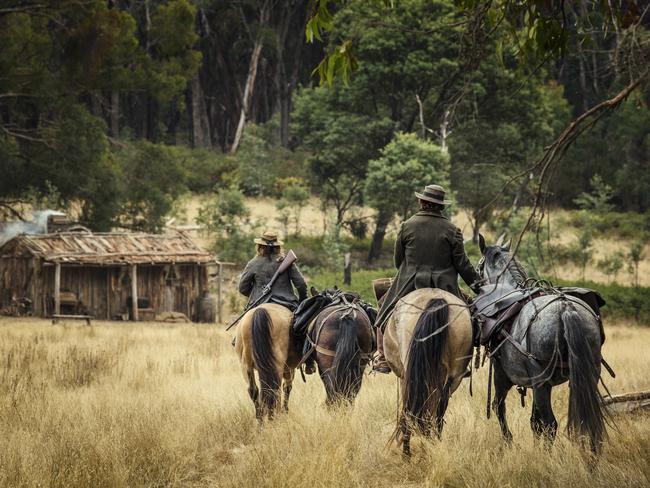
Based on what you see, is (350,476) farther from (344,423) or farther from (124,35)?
(124,35)

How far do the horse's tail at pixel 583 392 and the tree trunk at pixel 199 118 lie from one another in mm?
49756

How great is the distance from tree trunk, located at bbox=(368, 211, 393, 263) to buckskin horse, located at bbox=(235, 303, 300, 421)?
94.1 feet

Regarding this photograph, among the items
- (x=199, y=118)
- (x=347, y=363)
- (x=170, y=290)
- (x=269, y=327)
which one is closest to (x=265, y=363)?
(x=269, y=327)

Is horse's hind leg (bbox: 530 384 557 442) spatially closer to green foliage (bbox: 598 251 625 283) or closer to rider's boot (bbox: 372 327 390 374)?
rider's boot (bbox: 372 327 390 374)

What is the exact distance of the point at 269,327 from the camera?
8.98 metres

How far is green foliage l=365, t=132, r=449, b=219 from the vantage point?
115ft

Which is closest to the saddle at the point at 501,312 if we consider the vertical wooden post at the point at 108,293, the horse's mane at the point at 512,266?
the horse's mane at the point at 512,266

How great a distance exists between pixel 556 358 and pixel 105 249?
75.6ft

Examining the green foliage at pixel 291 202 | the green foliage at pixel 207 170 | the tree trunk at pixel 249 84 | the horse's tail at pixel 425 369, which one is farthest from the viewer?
Answer: the tree trunk at pixel 249 84

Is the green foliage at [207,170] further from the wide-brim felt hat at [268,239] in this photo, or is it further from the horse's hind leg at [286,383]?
the horse's hind leg at [286,383]

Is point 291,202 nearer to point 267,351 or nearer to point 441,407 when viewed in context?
point 267,351

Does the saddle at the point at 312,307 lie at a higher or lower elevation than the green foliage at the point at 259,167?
lower

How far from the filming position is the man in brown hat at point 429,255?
25.8 ft

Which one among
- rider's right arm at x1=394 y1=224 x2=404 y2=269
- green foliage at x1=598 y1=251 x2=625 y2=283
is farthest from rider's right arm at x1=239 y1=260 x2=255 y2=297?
green foliage at x1=598 y1=251 x2=625 y2=283
